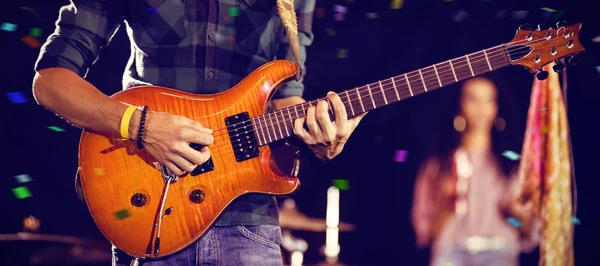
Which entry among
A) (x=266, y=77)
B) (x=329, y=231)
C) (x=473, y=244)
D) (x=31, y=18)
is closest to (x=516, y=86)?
(x=473, y=244)

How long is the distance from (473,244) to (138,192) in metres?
3.40

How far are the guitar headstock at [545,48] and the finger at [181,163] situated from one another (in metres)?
1.24

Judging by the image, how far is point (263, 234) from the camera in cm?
168

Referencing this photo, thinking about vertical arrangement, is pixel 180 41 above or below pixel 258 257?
above

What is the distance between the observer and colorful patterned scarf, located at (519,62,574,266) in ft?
12.2

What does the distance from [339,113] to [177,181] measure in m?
0.61

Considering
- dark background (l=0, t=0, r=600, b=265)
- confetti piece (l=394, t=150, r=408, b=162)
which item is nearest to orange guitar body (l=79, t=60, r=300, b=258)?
dark background (l=0, t=0, r=600, b=265)

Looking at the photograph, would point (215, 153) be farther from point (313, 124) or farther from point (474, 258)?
point (474, 258)

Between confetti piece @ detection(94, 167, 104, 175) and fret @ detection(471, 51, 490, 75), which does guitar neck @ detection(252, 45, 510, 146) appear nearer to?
fret @ detection(471, 51, 490, 75)

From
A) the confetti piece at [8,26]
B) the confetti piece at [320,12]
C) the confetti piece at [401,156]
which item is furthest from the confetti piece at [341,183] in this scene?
the confetti piece at [8,26]

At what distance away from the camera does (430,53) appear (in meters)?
3.84

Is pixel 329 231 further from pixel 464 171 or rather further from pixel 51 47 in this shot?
pixel 51 47

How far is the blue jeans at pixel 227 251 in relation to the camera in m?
1.56

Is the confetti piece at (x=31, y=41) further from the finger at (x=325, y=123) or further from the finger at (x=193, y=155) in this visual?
the finger at (x=325, y=123)
